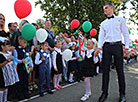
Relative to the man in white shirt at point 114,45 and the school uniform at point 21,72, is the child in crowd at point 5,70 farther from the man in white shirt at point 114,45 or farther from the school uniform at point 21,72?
the man in white shirt at point 114,45

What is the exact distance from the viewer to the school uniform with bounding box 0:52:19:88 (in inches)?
134

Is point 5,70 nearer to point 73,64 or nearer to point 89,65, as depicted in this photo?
point 89,65

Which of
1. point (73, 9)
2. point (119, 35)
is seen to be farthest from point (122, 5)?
point (119, 35)

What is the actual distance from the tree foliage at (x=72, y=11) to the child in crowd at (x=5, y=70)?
1246cm

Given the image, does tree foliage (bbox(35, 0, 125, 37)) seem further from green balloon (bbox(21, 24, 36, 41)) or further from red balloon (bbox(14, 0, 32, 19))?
green balloon (bbox(21, 24, 36, 41))

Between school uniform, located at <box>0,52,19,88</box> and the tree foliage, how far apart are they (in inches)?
491

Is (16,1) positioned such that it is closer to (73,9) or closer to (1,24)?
(1,24)

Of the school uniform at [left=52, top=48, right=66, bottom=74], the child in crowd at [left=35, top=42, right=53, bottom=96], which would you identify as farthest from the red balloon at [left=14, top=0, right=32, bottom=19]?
the school uniform at [left=52, top=48, right=66, bottom=74]

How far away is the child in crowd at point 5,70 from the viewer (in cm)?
340

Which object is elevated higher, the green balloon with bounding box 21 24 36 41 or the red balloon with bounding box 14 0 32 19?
the red balloon with bounding box 14 0 32 19

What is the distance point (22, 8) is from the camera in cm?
437

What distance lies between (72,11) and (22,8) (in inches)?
465

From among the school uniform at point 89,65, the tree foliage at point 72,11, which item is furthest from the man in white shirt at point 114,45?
the tree foliage at point 72,11

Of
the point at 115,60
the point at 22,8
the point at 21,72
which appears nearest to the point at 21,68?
the point at 21,72
